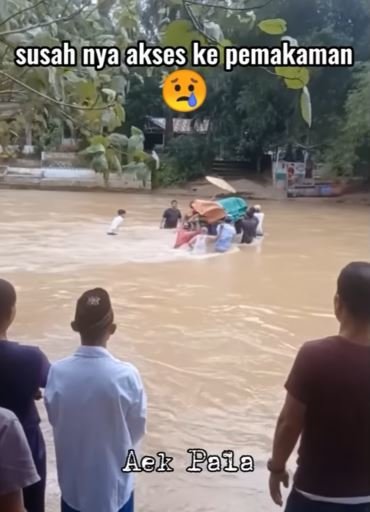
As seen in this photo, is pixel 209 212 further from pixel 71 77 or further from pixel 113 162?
pixel 113 162

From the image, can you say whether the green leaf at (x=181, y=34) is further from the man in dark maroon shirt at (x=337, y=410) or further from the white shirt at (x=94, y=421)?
the white shirt at (x=94, y=421)

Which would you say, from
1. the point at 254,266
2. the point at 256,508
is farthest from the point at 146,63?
the point at 254,266

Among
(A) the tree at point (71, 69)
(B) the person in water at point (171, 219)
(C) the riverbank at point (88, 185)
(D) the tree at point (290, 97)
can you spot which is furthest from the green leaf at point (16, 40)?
(C) the riverbank at point (88, 185)

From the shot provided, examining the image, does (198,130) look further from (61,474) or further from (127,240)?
(61,474)

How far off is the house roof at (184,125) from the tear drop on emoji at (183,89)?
2278 cm

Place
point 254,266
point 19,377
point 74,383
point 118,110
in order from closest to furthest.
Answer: point 118,110 → point 74,383 → point 19,377 → point 254,266

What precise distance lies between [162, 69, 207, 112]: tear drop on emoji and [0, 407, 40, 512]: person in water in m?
0.88

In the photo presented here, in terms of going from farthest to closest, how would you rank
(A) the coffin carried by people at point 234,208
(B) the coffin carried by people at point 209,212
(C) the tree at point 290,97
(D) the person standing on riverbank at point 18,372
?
(C) the tree at point 290,97 < (A) the coffin carried by people at point 234,208 < (B) the coffin carried by people at point 209,212 < (D) the person standing on riverbank at point 18,372

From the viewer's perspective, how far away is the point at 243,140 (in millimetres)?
24203

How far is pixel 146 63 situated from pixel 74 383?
799 mm

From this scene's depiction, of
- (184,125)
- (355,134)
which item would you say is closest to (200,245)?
(355,134)

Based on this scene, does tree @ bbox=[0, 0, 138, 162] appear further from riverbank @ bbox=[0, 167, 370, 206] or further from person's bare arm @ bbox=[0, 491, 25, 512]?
riverbank @ bbox=[0, 167, 370, 206]

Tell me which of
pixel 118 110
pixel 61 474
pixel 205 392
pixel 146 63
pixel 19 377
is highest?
pixel 146 63

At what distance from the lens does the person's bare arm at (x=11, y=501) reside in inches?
52.8
